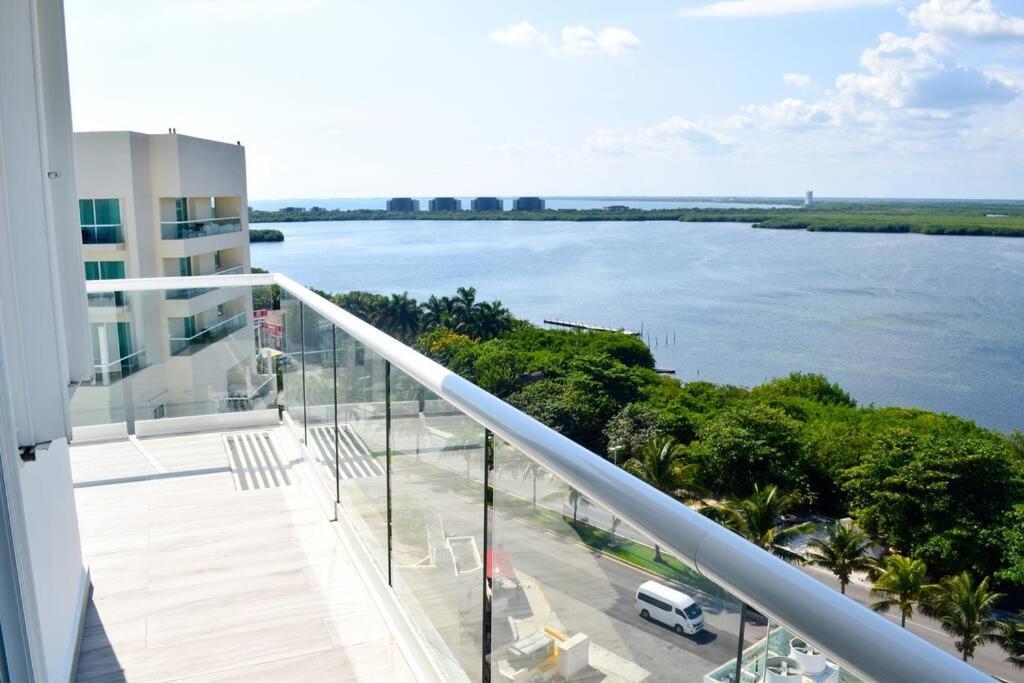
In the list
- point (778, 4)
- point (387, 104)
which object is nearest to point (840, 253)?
point (778, 4)

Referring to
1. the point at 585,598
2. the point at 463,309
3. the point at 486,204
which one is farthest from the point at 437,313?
the point at 486,204

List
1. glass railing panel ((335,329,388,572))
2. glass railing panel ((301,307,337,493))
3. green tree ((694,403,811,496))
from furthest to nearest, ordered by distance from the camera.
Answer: green tree ((694,403,811,496)) → glass railing panel ((301,307,337,493)) → glass railing panel ((335,329,388,572))

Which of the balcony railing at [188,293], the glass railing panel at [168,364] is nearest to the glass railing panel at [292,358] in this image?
the glass railing panel at [168,364]

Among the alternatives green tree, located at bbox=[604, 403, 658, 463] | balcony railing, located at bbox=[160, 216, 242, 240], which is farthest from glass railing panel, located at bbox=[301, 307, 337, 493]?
green tree, located at bbox=[604, 403, 658, 463]

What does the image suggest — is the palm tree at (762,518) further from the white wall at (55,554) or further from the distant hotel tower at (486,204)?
the distant hotel tower at (486,204)

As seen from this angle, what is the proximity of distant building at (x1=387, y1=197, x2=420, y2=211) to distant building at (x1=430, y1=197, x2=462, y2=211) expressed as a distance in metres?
2.64

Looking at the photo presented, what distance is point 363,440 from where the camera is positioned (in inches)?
94.8

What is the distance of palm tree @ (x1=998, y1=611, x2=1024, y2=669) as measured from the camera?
1989 cm

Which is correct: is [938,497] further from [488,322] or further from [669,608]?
[488,322]

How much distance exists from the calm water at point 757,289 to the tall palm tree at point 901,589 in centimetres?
2737

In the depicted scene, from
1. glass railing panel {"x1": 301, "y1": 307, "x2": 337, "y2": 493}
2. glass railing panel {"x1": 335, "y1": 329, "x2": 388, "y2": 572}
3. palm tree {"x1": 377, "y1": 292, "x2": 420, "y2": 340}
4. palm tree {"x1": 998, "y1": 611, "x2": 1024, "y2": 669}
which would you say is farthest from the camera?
palm tree {"x1": 377, "y1": 292, "x2": 420, "y2": 340}

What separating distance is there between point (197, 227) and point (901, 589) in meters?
28.1

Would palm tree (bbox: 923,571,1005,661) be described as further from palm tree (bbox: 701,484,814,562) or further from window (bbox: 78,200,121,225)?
window (bbox: 78,200,121,225)

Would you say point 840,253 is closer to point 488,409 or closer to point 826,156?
point 826,156
